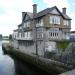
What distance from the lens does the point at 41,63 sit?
101 ft

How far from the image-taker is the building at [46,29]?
37688 mm

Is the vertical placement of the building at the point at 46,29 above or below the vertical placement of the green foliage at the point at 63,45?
above

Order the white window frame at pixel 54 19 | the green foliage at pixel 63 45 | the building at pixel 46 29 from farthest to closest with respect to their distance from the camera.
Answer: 1. the white window frame at pixel 54 19
2. the building at pixel 46 29
3. the green foliage at pixel 63 45

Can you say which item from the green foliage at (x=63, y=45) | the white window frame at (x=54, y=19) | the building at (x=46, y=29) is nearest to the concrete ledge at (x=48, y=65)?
the building at (x=46, y=29)

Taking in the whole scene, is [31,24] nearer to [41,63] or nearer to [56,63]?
[41,63]

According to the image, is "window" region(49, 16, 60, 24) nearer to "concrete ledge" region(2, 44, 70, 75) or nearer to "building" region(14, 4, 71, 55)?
"building" region(14, 4, 71, 55)

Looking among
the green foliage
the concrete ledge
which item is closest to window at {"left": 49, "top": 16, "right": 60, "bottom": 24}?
the green foliage

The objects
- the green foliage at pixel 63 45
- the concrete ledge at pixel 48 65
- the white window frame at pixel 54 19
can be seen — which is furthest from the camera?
the white window frame at pixel 54 19

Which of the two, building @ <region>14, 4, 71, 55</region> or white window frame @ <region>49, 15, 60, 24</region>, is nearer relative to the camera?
building @ <region>14, 4, 71, 55</region>

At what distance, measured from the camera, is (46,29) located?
3822 cm

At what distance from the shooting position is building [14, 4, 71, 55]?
37.7 m

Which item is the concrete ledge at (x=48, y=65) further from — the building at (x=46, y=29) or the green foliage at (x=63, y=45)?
the green foliage at (x=63, y=45)

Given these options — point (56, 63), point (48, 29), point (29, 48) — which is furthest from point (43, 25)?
point (56, 63)

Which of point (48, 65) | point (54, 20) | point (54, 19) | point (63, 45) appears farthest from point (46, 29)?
point (48, 65)
